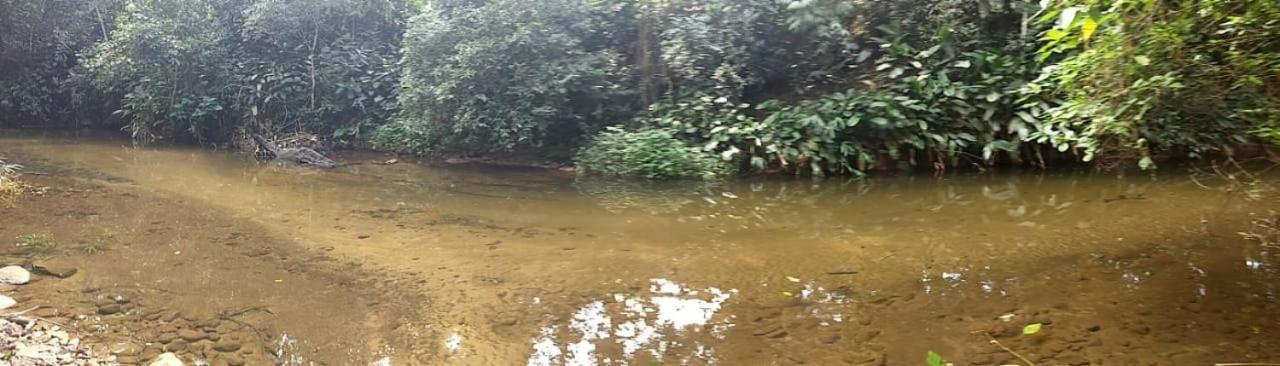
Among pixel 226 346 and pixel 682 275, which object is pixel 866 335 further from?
pixel 226 346

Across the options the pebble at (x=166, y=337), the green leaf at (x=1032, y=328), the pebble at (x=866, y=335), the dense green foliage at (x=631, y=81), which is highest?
the dense green foliage at (x=631, y=81)

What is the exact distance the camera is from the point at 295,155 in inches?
415

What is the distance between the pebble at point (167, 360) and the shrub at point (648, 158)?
5.84 metres

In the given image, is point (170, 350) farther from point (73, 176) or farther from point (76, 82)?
point (76, 82)

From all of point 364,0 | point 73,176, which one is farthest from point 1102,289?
point 364,0

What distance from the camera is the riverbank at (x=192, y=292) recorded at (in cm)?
336

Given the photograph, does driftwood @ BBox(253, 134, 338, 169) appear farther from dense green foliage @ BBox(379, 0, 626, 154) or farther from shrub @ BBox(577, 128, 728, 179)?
shrub @ BBox(577, 128, 728, 179)

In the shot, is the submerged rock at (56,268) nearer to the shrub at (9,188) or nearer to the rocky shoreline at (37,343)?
the rocky shoreline at (37,343)

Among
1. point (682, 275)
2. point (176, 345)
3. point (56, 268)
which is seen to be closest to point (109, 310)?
point (176, 345)

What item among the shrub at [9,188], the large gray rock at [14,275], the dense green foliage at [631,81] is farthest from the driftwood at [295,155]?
the large gray rock at [14,275]

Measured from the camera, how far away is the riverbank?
3363 mm

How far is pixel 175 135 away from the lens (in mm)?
12984

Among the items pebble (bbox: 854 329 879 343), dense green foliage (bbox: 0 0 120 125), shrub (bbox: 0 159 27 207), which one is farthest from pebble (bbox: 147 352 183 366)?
dense green foliage (bbox: 0 0 120 125)

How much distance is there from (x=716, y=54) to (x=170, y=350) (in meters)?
7.16
